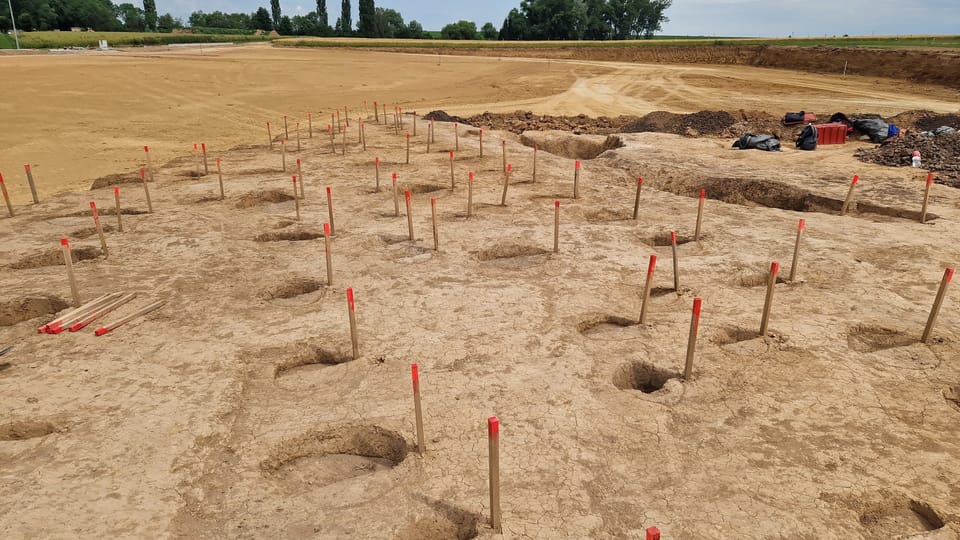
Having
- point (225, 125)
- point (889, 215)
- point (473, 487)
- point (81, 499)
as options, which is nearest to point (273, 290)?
point (81, 499)

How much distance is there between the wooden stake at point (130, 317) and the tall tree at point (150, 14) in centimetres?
10254

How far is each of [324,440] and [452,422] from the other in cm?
107

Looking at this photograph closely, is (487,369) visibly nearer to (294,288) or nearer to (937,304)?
(294,288)

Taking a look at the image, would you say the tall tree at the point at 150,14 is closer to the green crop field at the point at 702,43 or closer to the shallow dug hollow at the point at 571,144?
the green crop field at the point at 702,43

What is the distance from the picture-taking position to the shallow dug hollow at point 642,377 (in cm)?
549

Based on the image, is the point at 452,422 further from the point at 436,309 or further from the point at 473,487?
the point at 436,309

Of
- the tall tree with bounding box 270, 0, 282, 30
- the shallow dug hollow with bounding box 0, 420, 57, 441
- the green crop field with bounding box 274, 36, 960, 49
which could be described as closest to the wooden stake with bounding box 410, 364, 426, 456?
the shallow dug hollow with bounding box 0, 420, 57, 441

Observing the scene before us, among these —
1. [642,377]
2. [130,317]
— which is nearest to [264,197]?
[130,317]

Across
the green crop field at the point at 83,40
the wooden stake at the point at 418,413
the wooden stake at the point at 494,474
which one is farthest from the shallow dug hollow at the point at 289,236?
the green crop field at the point at 83,40

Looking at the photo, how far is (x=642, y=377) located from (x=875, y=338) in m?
2.74

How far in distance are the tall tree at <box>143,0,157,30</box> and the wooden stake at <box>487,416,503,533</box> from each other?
10720 cm

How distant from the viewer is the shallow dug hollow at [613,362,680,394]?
18.0 feet

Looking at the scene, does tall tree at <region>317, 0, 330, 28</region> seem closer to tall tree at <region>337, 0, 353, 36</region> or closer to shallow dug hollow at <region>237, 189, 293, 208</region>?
tall tree at <region>337, 0, 353, 36</region>

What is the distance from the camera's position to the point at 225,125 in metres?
20.7
